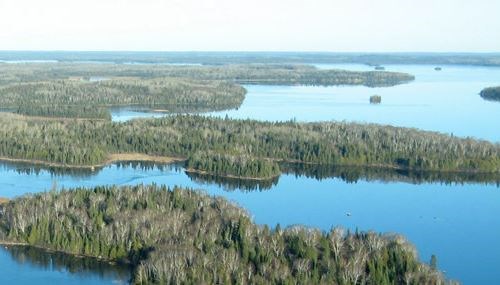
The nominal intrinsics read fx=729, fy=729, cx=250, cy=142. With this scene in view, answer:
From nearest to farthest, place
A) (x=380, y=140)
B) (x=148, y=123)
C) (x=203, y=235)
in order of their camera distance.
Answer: (x=203, y=235), (x=380, y=140), (x=148, y=123)

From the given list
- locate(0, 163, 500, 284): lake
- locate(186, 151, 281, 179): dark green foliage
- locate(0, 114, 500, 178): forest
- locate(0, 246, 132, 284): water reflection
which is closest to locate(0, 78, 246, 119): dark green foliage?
locate(0, 114, 500, 178): forest

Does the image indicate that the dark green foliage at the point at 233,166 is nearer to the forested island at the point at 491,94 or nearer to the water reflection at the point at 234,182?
the water reflection at the point at 234,182

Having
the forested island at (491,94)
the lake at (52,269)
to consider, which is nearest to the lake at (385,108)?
the forested island at (491,94)

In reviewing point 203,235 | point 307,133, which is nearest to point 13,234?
point 203,235

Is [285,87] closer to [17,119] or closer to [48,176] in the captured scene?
[17,119]

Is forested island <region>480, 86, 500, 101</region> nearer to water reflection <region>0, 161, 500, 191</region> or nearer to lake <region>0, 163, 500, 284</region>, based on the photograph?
water reflection <region>0, 161, 500, 191</region>

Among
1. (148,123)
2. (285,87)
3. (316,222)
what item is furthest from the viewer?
(285,87)

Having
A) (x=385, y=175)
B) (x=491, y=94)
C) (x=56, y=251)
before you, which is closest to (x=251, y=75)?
(x=491, y=94)
